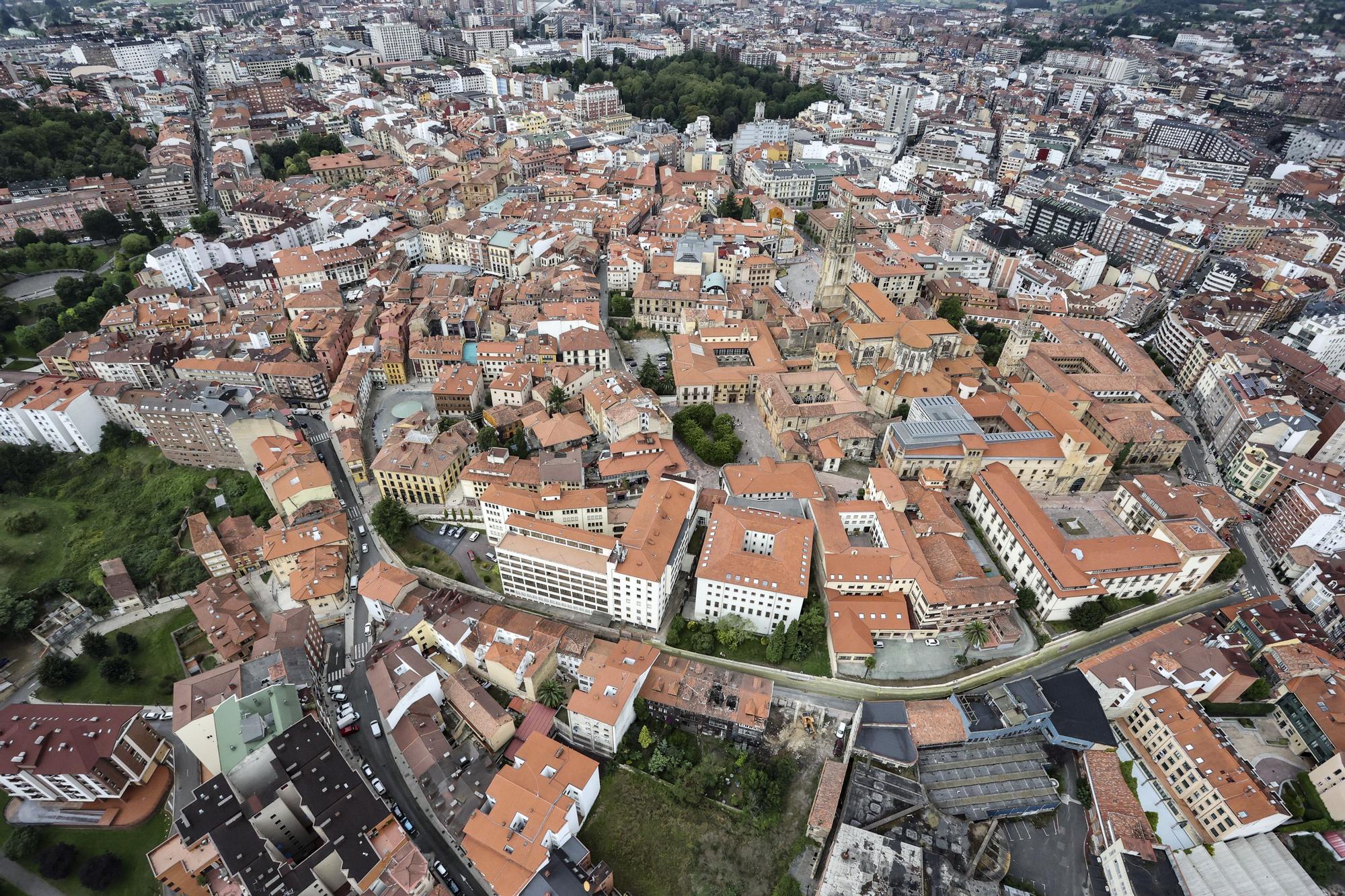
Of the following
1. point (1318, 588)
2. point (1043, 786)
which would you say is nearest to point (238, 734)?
point (1043, 786)

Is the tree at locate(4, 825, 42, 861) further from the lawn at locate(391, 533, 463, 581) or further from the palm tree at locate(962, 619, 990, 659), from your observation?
the palm tree at locate(962, 619, 990, 659)

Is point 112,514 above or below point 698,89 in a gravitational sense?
below

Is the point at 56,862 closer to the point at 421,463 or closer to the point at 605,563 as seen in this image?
the point at 421,463

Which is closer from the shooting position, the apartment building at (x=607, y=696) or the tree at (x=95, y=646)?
the apartment building at (x=607, y=696)

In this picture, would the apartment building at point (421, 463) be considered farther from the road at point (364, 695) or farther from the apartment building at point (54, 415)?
the apartment building at point (54, 415)

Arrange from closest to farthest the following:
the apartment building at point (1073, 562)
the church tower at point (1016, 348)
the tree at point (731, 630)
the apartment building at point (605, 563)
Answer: the tree at point (731, 630) → the apartment building at point (605, 563) → the apartment building at point (1073, 562) → the church tower at point (1016, 348)

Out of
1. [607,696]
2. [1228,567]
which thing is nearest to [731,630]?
[607,696]

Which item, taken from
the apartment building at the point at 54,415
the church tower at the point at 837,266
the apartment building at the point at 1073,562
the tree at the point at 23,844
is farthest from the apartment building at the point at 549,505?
the apartment building at the point at 54,415

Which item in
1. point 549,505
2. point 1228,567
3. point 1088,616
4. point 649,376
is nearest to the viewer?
point 1088,616
